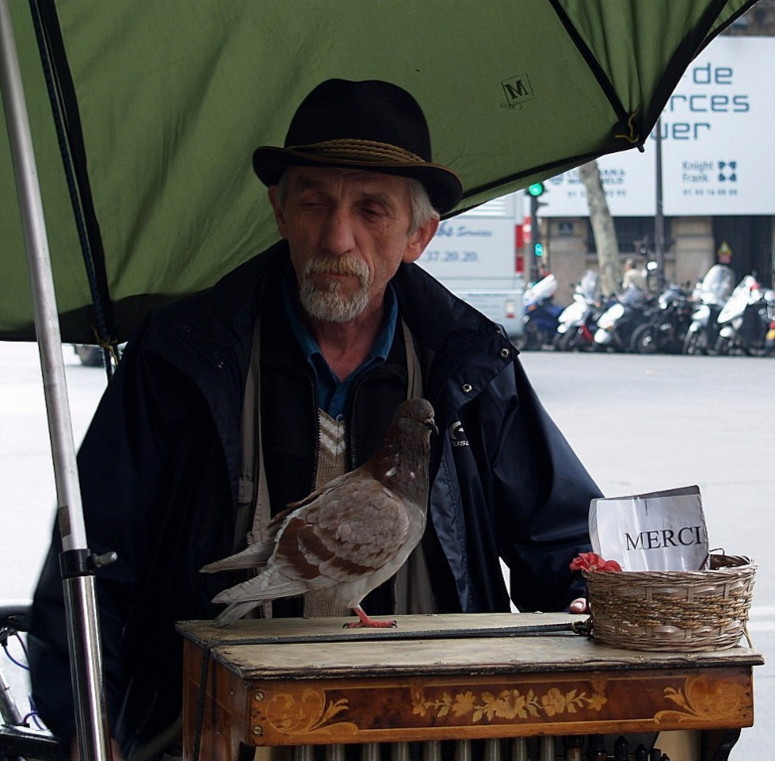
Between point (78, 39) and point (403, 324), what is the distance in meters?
0.98

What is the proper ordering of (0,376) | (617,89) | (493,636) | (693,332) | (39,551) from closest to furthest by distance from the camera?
(493,636) → (617,89) → (39,551) → (0,376) → (693,332)

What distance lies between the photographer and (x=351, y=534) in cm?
229

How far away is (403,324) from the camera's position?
3.04 meters

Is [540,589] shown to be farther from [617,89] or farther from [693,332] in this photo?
[693,332]

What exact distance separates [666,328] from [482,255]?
4.33m

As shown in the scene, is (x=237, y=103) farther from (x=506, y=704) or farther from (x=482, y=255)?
(x=482, y=255)

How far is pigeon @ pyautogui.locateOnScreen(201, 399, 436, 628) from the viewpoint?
2.28 meters

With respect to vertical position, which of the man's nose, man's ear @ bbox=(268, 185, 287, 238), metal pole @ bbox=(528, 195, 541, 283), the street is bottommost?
the street

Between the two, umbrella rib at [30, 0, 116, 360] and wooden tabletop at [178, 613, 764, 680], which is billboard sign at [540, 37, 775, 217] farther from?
wooden tabletop at [178, 613, 764, 680]

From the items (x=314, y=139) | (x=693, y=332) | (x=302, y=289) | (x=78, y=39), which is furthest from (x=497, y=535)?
(x=693, y=332)

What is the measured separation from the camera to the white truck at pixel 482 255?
71.7ft

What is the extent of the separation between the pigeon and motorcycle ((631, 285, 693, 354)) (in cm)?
2247

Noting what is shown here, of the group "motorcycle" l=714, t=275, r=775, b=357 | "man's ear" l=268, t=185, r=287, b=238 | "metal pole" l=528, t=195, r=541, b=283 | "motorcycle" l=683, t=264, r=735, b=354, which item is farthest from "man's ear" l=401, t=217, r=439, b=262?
"metal pole" l=528, t=195, r=541, b=283

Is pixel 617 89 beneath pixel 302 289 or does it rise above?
above
